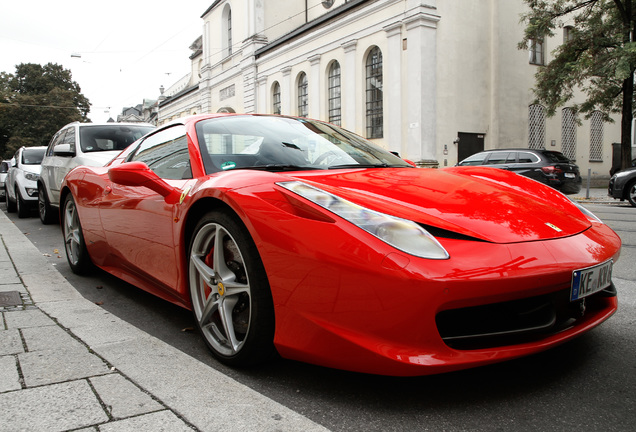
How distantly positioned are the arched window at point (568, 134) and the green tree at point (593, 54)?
5649 mm

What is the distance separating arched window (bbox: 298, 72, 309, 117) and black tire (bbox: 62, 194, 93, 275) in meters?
24.0

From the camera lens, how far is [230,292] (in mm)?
2404

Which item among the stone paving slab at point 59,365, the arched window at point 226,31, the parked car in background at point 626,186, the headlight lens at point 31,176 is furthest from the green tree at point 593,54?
the arched window at point 226,31

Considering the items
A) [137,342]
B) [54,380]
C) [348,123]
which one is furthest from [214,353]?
[348,123]

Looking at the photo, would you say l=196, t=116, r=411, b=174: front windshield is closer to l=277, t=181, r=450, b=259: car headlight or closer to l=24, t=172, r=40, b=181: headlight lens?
l=277, t=181, r=450, b=259: car headlight

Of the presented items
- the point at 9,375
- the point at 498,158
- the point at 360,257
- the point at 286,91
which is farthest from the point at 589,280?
the point at 286,91

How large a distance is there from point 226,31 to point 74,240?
121 feet

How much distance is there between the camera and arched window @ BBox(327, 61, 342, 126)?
2556cm

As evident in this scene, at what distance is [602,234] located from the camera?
98.7 inches

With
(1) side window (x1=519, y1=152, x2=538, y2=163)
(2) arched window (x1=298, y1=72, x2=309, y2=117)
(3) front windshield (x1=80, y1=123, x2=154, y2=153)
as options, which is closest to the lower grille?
(3) front windshield (x1=80, y1=123, x2=154, y2=153)

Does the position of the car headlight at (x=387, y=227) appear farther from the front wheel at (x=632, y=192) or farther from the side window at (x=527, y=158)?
the side window at (x=527, y=158)

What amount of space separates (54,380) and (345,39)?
23.7 m

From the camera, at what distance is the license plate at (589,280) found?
2.04 m

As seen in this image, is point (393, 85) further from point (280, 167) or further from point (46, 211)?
point (280, 167)
